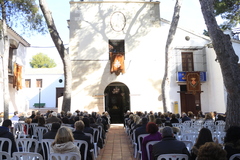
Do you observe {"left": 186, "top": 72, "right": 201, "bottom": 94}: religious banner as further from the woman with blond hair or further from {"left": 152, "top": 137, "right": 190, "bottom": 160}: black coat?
the woman with blond hair

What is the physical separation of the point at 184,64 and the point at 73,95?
8171 millimetres

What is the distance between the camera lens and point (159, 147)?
10.8ft

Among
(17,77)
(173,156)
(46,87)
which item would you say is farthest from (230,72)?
(46,87)

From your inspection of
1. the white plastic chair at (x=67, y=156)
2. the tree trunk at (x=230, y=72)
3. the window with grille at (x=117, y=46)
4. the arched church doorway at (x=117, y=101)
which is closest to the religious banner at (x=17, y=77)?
the arched church doorway at (x=117, y=101)

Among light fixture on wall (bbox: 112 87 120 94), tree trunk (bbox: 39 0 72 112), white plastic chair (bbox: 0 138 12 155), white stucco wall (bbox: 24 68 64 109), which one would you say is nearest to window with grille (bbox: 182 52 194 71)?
light fixture on wall (bbox: 112 87 120 94)

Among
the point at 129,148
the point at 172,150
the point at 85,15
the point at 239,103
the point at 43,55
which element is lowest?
the point at 129,148

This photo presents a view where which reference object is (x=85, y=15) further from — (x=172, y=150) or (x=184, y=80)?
(x=172, y=150)

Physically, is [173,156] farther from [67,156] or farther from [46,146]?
[46,146]

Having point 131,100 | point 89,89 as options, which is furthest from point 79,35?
point 131,100

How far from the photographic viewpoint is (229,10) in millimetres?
10039

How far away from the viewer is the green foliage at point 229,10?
9.80m

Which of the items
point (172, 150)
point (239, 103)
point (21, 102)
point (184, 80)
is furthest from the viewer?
point (21, 102)

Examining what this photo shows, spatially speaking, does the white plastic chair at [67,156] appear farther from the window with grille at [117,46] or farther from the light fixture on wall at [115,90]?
the light fixture on wall at [115,90]

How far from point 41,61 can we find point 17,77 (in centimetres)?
3273
